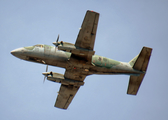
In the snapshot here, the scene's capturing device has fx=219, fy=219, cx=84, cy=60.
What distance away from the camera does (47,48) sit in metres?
28.4

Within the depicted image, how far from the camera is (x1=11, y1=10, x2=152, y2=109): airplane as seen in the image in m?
26.3

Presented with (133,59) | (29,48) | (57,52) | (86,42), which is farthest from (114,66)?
(29,48)

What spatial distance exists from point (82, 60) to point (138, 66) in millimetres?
7947

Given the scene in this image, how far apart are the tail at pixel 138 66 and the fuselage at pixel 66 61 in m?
0.76

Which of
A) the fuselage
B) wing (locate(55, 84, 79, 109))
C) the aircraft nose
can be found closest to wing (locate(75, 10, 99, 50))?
the fuselage

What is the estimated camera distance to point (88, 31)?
25.9 metres

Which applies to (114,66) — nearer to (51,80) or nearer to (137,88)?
(137,88)

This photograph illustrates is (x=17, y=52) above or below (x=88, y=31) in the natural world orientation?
below

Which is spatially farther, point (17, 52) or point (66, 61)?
point (66, 61)

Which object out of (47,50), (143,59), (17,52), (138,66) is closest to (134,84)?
(138,66)

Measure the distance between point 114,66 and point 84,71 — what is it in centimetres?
414

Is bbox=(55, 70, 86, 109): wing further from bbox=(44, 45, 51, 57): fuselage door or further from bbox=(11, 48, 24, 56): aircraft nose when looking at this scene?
bbox=(11, 48, 24, 56): aircraft nose

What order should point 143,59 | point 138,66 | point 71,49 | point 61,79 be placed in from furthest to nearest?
1. point 61,79
2. point 138,66
3. point 143,59
4. point 71,49

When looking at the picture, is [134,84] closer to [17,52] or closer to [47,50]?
[47,50]
